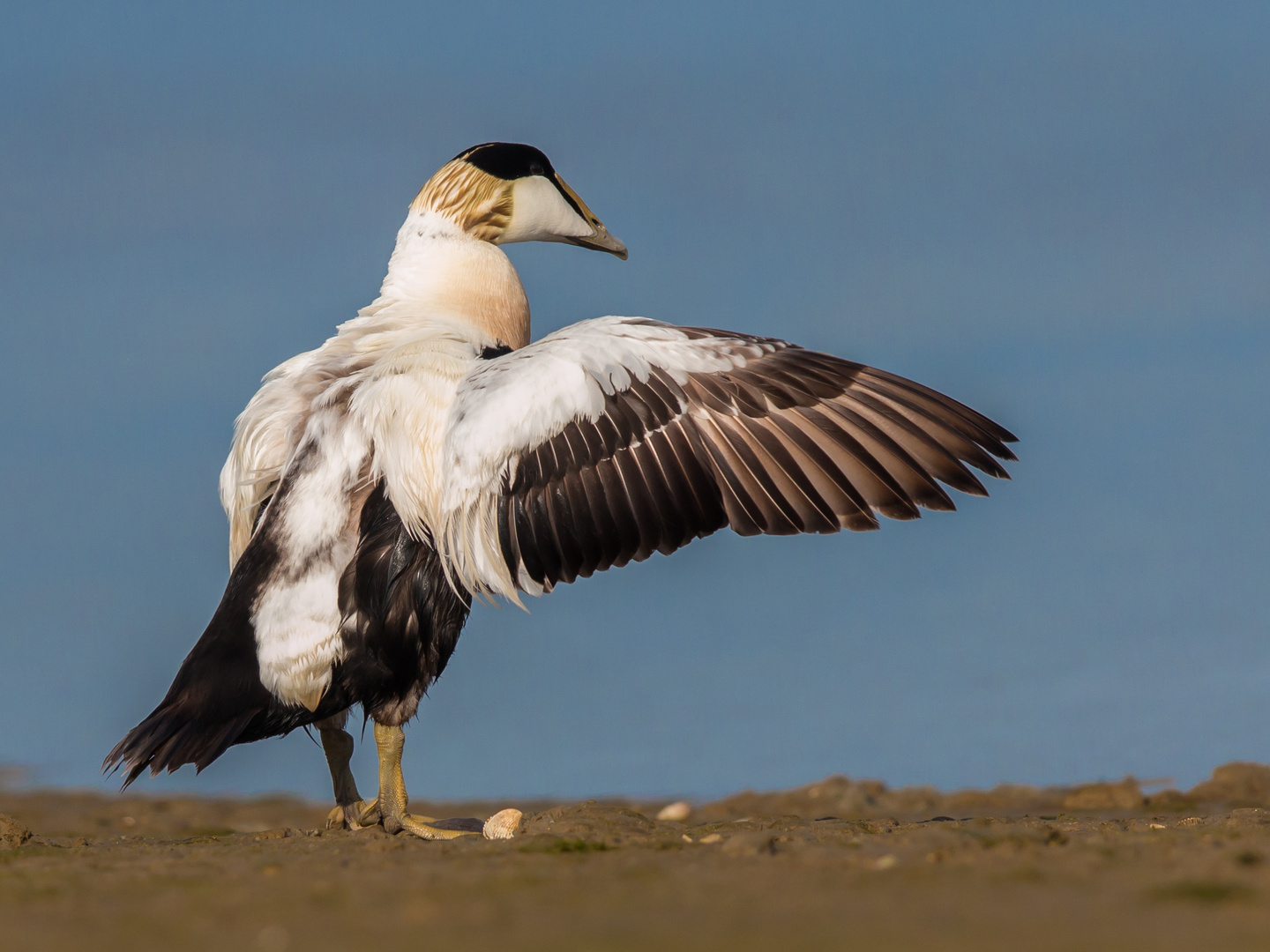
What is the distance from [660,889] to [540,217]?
659cm

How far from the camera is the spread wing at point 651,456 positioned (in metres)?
6.92

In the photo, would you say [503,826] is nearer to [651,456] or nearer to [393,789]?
[393,789]

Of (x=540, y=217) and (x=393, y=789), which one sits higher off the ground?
(x=540, y=217)

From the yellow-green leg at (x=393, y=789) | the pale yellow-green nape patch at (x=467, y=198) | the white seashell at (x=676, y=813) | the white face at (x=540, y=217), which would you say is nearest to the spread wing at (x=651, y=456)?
the yellow-green leg at (x=393, y=789)

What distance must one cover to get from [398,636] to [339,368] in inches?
70.3

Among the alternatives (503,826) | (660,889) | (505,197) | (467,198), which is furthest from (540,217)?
Result: (660,889)

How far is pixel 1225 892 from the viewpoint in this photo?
379cm

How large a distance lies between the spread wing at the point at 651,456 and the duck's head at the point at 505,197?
2.51m

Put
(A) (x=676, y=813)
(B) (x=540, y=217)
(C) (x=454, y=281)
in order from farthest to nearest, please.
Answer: (A) (x=676, y=813), (B) (x=540, y=217), (C) (x=454, y=281)

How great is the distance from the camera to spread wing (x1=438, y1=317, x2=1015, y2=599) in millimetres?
6922

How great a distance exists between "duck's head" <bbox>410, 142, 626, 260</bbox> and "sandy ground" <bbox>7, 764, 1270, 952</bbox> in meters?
4.23

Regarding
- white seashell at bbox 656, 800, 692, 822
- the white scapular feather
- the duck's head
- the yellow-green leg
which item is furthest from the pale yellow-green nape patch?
white seashell at bbox 656, 800, 692, 822

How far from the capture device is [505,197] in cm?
961

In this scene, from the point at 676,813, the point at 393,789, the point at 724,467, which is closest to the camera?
the point at 724,467
